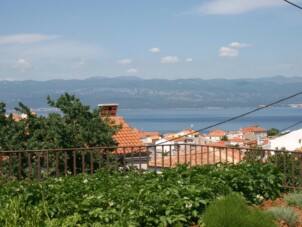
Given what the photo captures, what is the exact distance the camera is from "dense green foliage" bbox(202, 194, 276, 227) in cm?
536

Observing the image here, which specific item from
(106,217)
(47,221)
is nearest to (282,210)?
(106,217)

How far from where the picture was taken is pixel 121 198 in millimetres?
5930

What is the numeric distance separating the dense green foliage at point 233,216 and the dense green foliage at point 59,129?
13.3 metres

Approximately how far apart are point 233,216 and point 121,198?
1283 millimetres

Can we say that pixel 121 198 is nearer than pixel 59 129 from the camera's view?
Yes

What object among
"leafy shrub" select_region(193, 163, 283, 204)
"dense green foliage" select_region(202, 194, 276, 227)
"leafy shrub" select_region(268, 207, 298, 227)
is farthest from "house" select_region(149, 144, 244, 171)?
"dense green foliage" select_region(202, 194, 276, 227)

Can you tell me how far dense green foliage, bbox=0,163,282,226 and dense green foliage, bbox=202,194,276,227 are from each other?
0.32m

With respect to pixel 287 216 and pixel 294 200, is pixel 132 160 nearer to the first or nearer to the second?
pixel 294 200

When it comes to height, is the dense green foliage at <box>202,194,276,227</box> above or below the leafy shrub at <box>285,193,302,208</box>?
above

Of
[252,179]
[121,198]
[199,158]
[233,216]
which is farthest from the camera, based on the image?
[199,158]

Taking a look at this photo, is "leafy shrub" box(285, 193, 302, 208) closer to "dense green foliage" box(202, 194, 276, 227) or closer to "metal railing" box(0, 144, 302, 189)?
"metal railing" box(0, 144, 302, 189)

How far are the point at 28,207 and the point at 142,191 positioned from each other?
1297 mm

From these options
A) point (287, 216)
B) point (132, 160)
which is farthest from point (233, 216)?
point (132, 160)

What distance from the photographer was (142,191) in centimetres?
612
